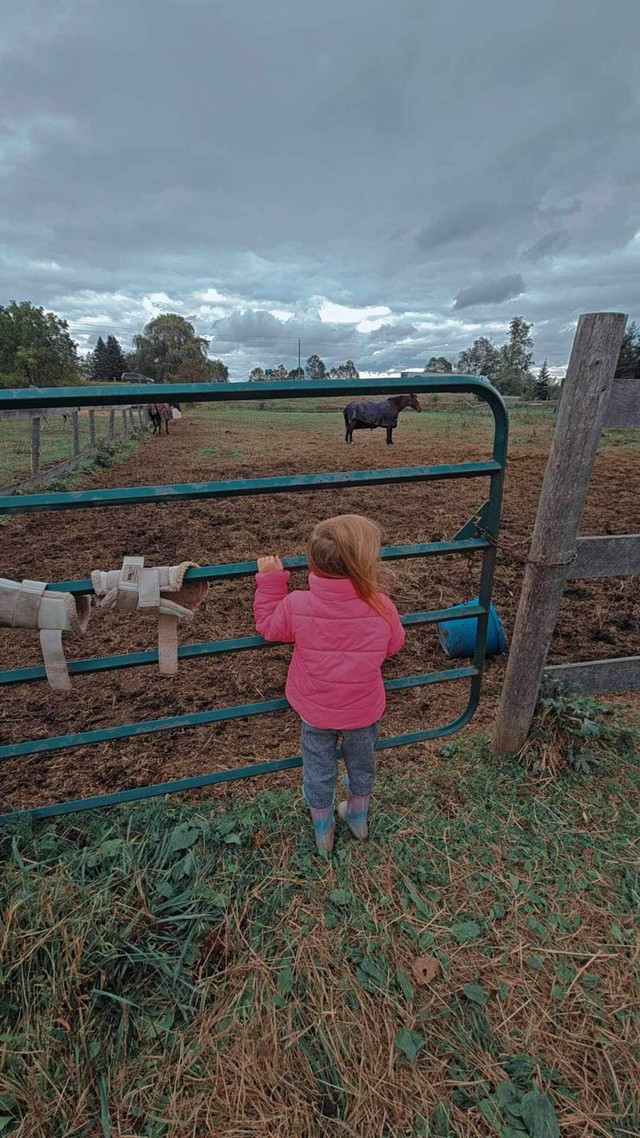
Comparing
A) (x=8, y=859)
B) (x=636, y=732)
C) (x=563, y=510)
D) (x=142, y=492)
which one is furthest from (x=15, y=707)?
(x=636, y=732)

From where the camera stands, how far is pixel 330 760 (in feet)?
5.87

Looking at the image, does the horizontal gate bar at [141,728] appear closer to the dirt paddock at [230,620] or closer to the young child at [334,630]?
the young child at [334,630]

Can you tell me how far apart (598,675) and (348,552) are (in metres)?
1.55

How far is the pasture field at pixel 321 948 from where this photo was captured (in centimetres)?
126

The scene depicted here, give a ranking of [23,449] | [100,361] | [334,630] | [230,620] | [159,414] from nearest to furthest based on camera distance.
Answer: [334,630] → [230,620] → [23,449] → [159,414] → [100,361]

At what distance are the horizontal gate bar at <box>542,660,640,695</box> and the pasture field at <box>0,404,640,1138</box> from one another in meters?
0.10

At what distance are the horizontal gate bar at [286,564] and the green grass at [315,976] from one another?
91 cm

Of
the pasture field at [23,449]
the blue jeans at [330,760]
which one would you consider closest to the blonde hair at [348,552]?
the blue jeans at [330,760]

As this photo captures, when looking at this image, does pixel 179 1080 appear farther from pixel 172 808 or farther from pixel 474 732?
pixel 474 732

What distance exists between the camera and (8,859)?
1.72 m

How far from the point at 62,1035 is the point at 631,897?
1.79 metres

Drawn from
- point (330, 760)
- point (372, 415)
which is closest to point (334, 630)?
point (330, 760)

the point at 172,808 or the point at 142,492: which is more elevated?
the point at 142,492

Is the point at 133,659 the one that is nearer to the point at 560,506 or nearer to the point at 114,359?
the point at 560,506
